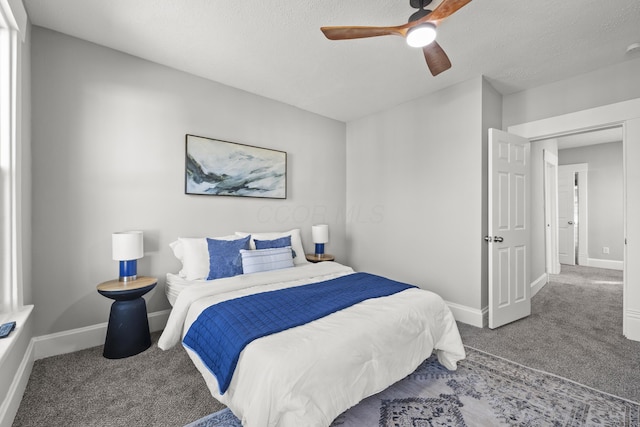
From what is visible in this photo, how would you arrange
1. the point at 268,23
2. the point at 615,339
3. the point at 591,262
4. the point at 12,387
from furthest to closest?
1. the point at 591,262
2. the point at 615,339
3. the point at 268,23
4. the point at 12,387

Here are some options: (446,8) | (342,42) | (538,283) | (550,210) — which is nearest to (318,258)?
(342,42)

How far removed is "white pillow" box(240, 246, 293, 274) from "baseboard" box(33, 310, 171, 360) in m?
1.38

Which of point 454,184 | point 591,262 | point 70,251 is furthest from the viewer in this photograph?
point 591,262

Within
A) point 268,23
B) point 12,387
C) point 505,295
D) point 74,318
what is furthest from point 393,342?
point 74,318

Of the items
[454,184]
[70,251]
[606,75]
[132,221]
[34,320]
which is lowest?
[34,320]

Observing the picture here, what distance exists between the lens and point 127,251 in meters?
2.46

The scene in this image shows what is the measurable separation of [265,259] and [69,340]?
178 centimetres

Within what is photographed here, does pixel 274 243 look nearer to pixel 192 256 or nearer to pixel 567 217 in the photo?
pixel 192 256

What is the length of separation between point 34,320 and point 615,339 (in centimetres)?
519

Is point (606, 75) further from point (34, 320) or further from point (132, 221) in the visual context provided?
point (34, 320)

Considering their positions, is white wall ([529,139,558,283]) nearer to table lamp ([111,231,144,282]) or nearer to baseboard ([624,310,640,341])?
baseboard ([624,310,640,341])

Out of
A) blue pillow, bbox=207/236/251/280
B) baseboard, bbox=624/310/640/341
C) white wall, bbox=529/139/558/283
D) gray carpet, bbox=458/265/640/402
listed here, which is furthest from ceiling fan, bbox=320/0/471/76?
white wall, bbox=529/139/558/283

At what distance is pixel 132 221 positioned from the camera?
2795 millimetres

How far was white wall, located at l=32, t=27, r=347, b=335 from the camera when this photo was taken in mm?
2426
